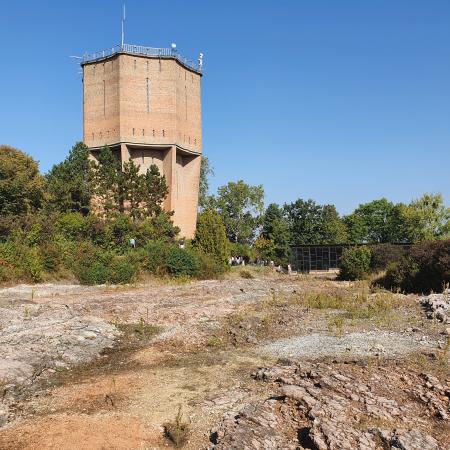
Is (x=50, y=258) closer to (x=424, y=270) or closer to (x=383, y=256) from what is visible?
(x=424, y=270)

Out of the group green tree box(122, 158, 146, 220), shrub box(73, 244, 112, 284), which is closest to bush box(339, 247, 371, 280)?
green tree box(122, 158, 146, 220)

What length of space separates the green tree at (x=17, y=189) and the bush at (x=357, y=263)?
787 inches

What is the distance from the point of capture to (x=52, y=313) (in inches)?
550

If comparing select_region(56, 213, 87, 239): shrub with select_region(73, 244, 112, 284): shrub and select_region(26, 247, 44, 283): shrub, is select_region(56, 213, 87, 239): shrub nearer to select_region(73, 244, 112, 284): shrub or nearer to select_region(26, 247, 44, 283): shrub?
select_region(73, 244, 112, 284): shrub

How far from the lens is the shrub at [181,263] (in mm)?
25406

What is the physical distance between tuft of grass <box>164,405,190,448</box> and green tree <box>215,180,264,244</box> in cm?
4724

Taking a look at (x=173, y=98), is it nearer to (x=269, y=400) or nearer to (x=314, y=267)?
(x=314, y=267)

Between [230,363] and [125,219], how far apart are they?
21383mm

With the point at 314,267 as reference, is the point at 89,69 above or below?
above

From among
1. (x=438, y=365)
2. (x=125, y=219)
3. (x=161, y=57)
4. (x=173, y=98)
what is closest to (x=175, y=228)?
(x=125, y=219)

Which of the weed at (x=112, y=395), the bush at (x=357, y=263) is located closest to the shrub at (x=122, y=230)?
the bush at (x=357, y=263)

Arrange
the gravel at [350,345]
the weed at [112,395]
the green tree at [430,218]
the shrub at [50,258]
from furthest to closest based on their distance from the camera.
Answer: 1. the green tree at [430,218]
2. the shrub at [50,258]
3. the gravel at [350,345]
4. the weed at [112,395]

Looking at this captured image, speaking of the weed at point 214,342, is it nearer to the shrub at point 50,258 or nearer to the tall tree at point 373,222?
the shrub at point 50,258

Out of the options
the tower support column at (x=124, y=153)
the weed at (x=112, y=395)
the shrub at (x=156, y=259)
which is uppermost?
the tower support column at (x=124, y=153)
